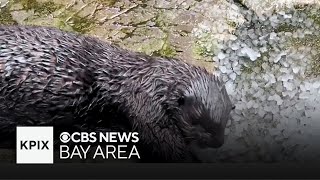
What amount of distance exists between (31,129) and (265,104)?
0.93m

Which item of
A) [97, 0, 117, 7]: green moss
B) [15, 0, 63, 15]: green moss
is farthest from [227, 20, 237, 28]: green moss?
[15, 0, 63, 15]: green moss

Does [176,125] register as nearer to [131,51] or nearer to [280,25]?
[131,51]

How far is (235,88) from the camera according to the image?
3475 millimetres

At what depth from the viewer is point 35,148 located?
10.8ft

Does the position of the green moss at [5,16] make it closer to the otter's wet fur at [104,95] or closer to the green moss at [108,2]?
the otter's wet fur at [104,95]

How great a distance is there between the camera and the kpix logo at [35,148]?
3279 mm

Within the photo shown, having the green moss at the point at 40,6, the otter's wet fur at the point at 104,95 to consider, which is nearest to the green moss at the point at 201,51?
the otter's wet fur at the point at 104,95

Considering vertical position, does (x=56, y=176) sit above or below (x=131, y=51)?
below

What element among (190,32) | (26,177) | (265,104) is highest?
(190,32)

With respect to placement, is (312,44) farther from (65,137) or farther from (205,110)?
(65,137)

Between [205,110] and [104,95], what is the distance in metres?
0.40

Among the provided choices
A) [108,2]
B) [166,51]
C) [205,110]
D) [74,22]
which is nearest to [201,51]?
[166,51]

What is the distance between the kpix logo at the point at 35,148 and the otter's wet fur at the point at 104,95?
86 millimetres

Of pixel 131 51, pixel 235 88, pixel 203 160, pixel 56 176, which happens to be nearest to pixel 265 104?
pixel 235 88
